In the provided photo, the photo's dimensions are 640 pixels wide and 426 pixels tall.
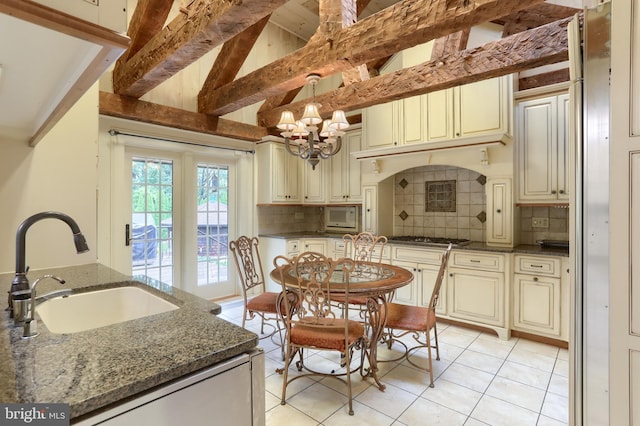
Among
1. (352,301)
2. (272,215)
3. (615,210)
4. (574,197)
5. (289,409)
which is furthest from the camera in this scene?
(272,215)

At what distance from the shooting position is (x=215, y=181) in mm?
4230

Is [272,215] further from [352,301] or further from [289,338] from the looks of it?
[289,338]

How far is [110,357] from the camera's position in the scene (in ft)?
2.66

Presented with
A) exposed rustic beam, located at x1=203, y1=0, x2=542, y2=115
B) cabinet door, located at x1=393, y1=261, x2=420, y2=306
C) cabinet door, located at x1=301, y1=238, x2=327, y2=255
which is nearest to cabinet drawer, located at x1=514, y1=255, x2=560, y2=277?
cabinet door, located at x1=393, y1=261, x2=420, y2=306

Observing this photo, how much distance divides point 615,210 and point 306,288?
5.04 ft

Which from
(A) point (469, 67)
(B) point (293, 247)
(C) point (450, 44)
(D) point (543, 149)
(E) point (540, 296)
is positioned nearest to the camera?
(A) point (469, 67)

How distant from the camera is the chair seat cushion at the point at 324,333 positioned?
6.35ft

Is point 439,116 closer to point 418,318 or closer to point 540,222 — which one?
point 540,222

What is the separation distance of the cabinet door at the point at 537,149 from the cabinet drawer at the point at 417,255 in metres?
1.04

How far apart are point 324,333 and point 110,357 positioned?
1396 mm

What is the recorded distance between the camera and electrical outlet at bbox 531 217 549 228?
331 centimetres

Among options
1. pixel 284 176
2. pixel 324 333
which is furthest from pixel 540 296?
pixel 284 176

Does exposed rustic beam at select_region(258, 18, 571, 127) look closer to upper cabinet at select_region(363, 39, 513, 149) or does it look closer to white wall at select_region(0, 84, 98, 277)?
upper cabinet at select_region(363, 39, 513, 149)

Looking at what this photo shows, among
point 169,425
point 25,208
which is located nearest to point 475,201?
point 169,425
